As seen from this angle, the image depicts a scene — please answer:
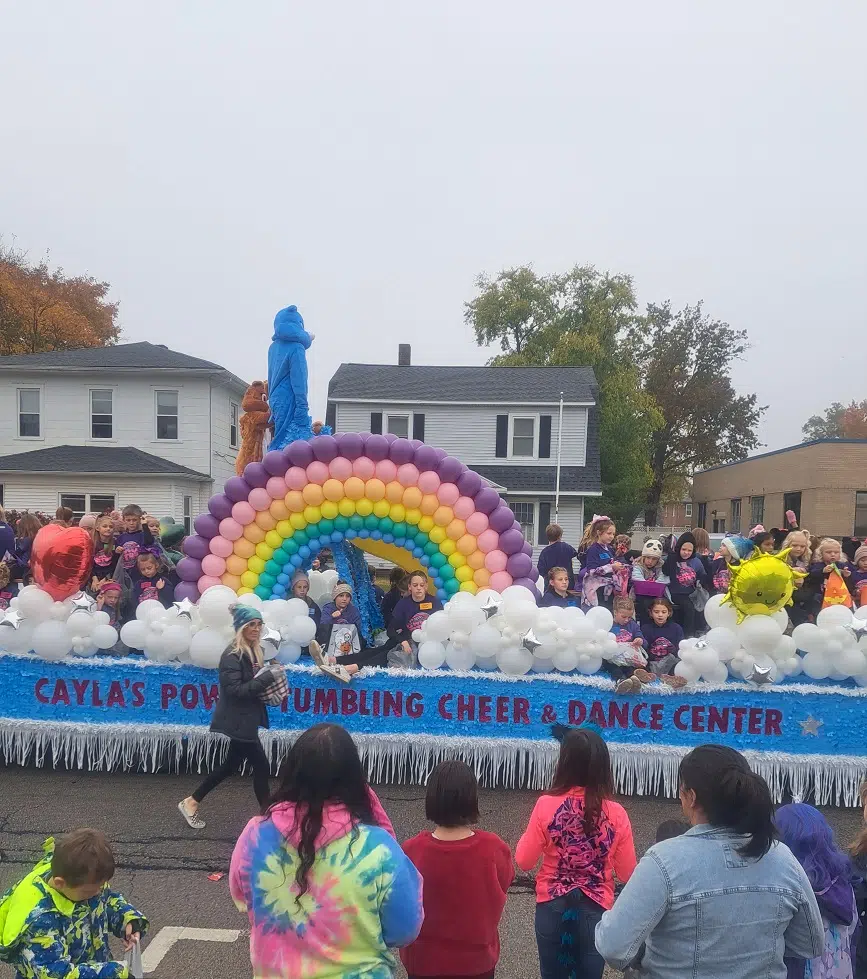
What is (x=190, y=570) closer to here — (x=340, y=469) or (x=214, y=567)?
(x=214, y=567)

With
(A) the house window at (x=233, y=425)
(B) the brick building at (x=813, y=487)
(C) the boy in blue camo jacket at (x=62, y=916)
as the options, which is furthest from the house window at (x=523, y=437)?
(C) the boy in blue camo jacket at (x=62, y=916)

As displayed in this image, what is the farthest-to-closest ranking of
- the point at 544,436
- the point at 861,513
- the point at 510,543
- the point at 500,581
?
the point at 861,513 → the point at 544,436 → the point at 510,543 → the point at 500,581

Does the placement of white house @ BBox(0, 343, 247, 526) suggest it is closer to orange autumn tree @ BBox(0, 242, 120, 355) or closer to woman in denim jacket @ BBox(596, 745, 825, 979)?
orange autumn tree @ BBox(0, 242, 120, 355)

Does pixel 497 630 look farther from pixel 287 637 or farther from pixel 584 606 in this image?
pixel 584 606

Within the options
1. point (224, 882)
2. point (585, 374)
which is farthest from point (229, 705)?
point (585, 374)

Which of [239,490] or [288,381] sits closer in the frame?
[239,490]

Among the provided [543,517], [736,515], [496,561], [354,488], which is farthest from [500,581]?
[736,515]

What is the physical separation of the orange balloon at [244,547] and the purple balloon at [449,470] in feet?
5.32

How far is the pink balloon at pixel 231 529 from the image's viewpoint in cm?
614

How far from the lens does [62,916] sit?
2.17 m

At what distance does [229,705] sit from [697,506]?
1401 inches

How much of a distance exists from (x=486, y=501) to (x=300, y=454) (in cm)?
152

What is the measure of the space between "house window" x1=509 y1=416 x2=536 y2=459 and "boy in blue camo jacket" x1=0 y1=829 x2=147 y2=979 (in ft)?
65.5

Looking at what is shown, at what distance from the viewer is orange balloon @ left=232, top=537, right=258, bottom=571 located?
244 inches
